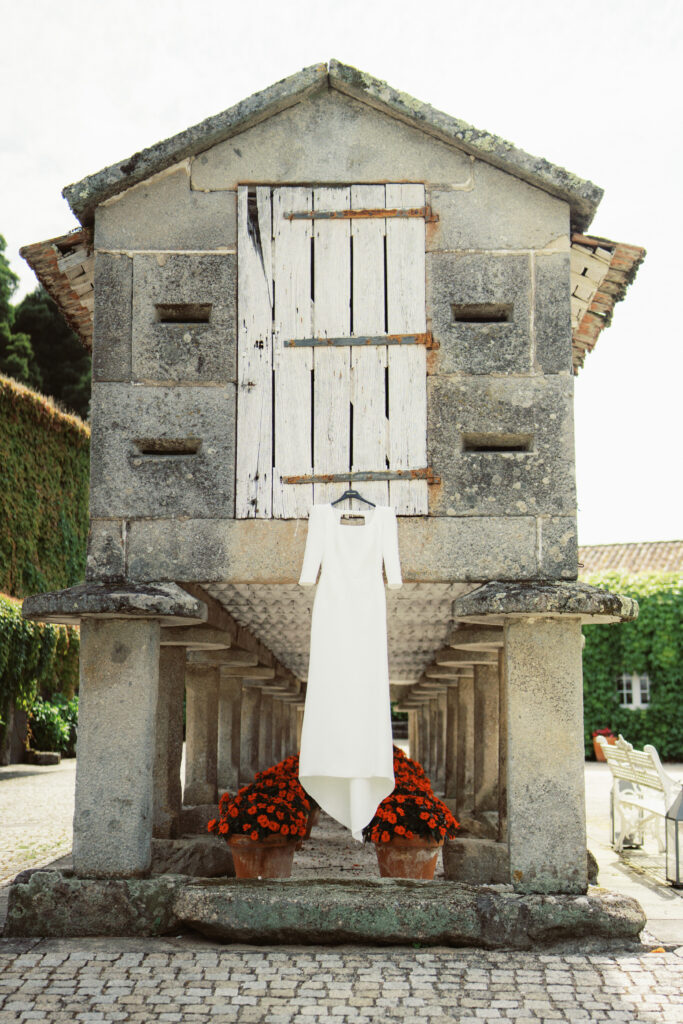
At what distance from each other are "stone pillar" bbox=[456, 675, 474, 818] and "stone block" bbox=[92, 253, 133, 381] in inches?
258

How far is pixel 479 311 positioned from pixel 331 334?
108 cm

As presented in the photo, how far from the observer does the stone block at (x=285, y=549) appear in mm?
6891

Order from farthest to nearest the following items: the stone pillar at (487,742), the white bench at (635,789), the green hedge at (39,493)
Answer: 1. the green hedge at (39,493)
2. the stone pillar at (487,742)
3. the white bench at (635,789)

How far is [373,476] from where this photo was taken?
22.9ft

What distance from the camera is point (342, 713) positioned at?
6363mm

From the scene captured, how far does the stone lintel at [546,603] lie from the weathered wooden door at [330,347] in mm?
784

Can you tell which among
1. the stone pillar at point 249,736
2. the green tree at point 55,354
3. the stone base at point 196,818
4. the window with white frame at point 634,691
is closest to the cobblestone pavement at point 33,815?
the stone base at point 196,818

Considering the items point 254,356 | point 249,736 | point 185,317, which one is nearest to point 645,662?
point 249,736

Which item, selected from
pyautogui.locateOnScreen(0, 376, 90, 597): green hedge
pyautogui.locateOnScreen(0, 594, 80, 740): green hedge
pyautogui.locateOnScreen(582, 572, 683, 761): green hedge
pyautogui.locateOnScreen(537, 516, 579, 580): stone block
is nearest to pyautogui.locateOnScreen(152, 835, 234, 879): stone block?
pyautogui.locateOnScreen(537, 516, 579, 580): stone block

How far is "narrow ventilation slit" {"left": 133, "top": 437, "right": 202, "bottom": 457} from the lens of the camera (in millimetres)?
7055

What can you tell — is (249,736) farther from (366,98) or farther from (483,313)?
(366,98)

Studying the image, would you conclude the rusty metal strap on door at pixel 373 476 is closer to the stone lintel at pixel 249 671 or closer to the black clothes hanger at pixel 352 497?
the black clothes hanger at pixel 352 497

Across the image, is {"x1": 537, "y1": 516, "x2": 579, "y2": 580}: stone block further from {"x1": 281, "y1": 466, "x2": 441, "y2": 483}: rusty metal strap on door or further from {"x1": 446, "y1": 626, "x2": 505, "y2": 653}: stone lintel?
{"x1": 446, "y1": 626, "x2": 505, "y2": 653}: stone lintel

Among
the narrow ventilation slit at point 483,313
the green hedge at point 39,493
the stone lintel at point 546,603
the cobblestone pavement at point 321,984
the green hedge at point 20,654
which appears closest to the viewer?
the cobblestone pavement at point 321,984
